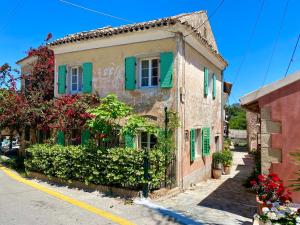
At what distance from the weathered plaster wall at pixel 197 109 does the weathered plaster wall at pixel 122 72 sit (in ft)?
3.64

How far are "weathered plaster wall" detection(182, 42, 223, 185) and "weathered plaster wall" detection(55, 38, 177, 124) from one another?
3.64 ft

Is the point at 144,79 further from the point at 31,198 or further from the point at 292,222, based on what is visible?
the point at 292,222

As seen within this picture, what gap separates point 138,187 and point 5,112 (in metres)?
8.31

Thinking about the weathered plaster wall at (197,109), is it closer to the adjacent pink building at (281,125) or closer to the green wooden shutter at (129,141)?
the green wooden shutter at (129,141)

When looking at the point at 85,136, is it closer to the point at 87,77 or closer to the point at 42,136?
the point at 87,77

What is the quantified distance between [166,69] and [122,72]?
2240mm

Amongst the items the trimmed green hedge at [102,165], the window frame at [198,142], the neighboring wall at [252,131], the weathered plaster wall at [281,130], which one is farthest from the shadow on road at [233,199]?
the neighboring wall at [252,131]

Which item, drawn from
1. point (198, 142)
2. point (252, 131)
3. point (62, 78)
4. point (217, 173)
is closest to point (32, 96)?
point (62, 78)

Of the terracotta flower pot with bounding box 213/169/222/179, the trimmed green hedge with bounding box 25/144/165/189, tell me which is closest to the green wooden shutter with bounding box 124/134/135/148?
the trimmed green hedge with bounding box 25/144/165/189

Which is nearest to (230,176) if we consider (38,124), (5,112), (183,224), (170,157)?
(170,157)

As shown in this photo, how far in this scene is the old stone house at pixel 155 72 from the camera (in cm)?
1128

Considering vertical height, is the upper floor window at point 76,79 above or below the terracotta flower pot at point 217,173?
above

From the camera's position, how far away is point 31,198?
31.7ft

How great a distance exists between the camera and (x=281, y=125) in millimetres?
7066
